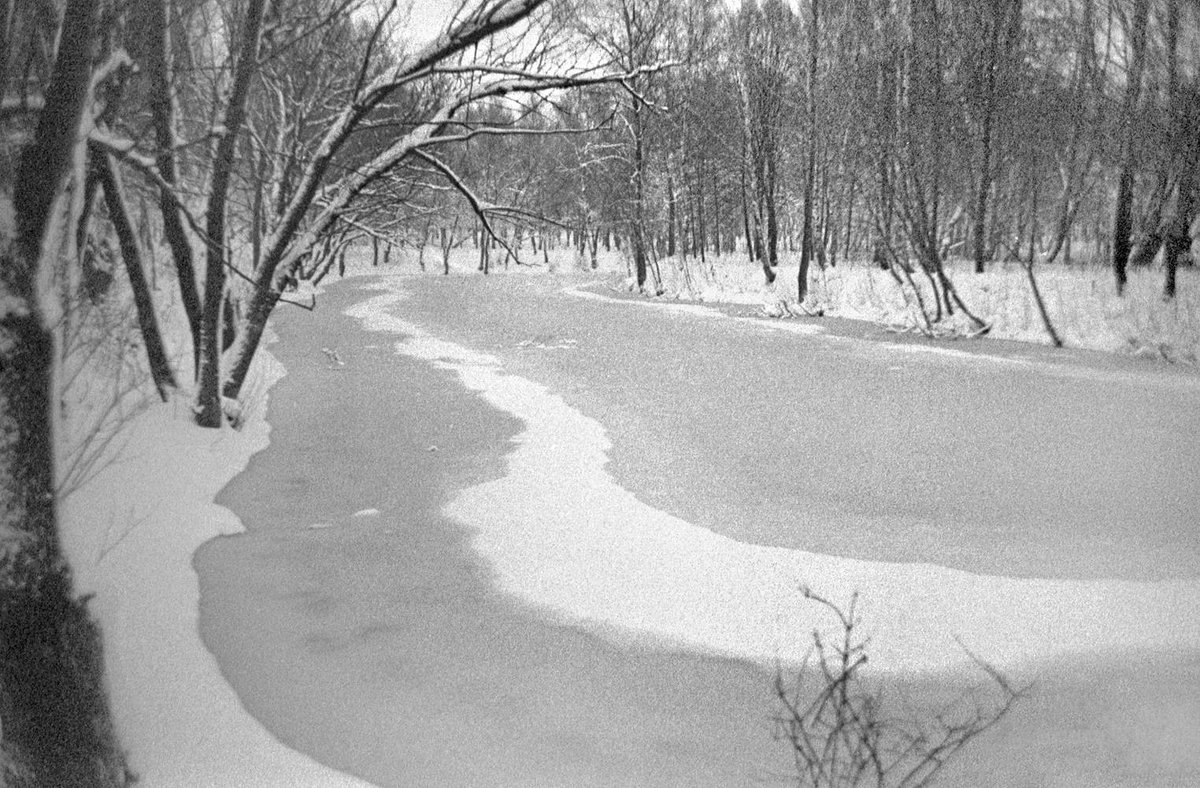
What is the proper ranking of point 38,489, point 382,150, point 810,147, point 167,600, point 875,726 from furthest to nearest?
1. point 810,147
2. point 382,150
3. point 167,600
4. point 875,726
5. point 38,489

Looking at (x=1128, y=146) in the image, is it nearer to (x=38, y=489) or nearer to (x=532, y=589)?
(x=532, y=589)

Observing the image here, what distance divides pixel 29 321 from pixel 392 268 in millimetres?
58369

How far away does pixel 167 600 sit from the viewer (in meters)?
5.32

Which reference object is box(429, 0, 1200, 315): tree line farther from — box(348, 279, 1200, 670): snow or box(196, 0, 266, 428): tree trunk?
box(348, 279, 1200, 670): snow

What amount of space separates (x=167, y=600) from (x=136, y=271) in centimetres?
407

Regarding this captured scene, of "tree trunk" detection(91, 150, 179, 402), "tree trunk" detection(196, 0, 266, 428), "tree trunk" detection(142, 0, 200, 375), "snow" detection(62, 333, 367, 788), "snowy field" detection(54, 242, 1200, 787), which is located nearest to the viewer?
"snow" detection(62, 333, 367, 788)

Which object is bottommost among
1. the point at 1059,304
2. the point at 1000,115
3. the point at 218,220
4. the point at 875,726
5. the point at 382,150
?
the point at 875,726

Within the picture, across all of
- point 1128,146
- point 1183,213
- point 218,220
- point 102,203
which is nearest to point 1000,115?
point 1128,146

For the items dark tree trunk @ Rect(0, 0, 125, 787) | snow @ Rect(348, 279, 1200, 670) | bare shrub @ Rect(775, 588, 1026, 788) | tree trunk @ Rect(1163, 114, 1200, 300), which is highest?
tree trunk @ Rect(1163, 114, 1200, 300)

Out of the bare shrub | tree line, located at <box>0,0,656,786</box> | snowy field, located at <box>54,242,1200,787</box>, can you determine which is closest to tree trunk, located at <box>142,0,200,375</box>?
tree line, located at <box>0,0,656,786</box>

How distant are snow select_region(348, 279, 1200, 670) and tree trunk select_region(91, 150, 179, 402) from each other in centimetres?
363

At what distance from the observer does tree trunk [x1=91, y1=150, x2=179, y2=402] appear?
7215mm

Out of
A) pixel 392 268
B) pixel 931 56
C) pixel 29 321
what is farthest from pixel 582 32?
pixel 392 268

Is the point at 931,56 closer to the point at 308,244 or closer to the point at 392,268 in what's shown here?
the point at 308,244
